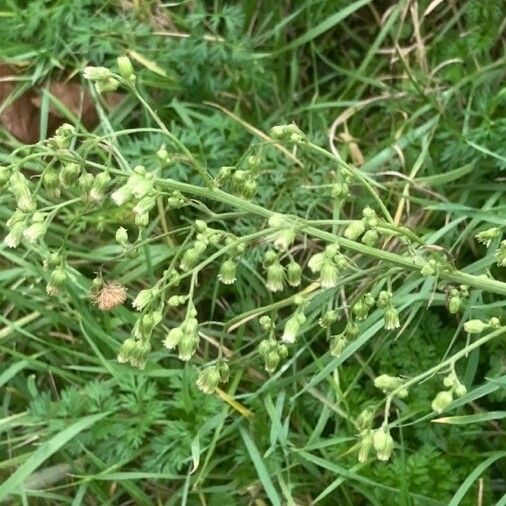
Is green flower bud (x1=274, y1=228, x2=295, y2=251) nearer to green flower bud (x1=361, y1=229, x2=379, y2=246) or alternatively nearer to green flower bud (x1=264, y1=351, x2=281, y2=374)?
green flower bud (x1=361, y1=229, x2=379, y2=246)

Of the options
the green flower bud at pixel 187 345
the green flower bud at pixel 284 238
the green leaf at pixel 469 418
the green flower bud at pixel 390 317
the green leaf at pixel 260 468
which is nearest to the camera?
the green flower bud at pixel 284 238

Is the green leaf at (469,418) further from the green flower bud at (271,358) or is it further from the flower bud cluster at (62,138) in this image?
the flower bud cluster at (62,138)

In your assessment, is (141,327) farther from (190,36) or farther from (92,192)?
(190,36)

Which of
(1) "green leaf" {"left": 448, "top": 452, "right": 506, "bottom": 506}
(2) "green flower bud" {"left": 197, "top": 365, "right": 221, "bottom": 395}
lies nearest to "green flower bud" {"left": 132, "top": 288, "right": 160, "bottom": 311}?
(2) "green flower bud" {"left": 197, "top": 365, "right": 221, "bottom": 395}

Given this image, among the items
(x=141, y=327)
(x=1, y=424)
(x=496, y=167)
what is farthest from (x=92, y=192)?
(x=496, y=167)

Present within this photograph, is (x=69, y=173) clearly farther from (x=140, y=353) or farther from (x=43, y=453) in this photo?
(x=43, y=453)

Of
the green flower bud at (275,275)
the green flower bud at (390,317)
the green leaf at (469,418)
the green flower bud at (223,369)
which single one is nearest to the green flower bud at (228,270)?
the green flower bud at (275,275)
